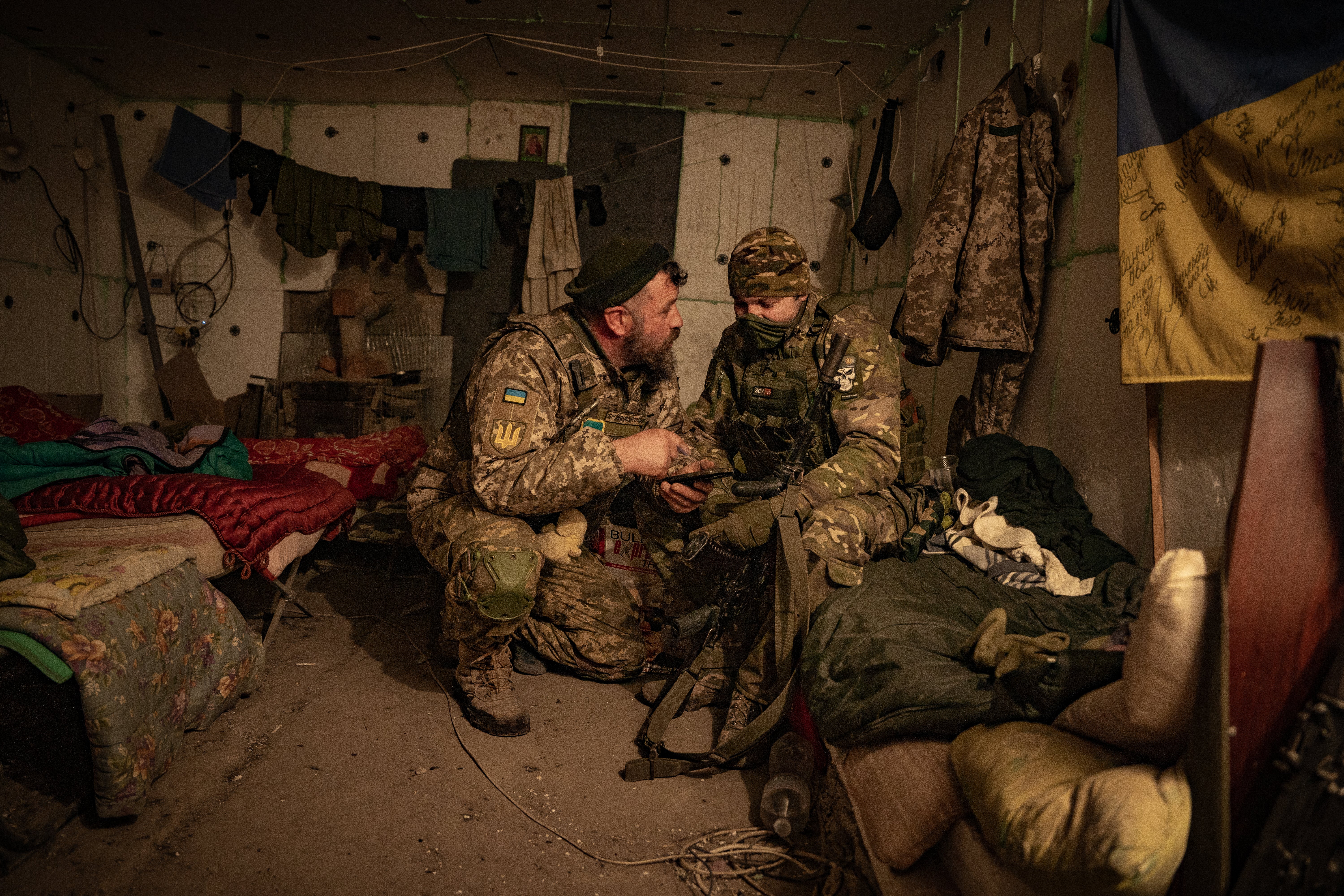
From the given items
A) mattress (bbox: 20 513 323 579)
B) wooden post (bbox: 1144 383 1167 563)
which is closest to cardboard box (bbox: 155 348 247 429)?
mattress (bbox: 20 513 323 579)

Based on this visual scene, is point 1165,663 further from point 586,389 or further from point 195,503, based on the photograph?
point 195,503

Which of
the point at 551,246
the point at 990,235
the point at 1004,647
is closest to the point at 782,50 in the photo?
the point at 551,246

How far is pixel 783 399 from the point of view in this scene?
271 cm

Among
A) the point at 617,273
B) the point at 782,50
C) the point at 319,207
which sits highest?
the point at 782,50

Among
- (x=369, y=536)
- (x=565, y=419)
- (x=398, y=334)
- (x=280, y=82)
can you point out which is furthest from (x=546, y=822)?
(x=280, y=82)

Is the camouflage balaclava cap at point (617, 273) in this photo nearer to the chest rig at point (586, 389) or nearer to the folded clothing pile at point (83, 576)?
the chest rig at point (586, 389)

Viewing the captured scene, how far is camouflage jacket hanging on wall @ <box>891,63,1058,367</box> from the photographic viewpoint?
109 inches

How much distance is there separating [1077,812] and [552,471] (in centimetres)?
162

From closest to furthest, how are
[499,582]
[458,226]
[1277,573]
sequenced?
1. [1277,573]
2. [499,582]
3. [458,226]

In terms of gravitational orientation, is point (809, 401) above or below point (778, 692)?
above

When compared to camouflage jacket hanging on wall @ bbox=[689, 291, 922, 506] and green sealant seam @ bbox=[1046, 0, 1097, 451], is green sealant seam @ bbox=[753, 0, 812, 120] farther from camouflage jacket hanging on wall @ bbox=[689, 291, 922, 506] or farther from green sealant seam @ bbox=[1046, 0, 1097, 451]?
camouflage jacket hanging on wall @ bbox=[689, 291, 922, 506]

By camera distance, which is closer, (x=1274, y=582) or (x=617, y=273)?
(x=1274, y=582)

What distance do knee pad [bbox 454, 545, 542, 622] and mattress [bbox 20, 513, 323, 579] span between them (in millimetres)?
883

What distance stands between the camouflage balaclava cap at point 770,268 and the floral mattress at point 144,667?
6.40ft
